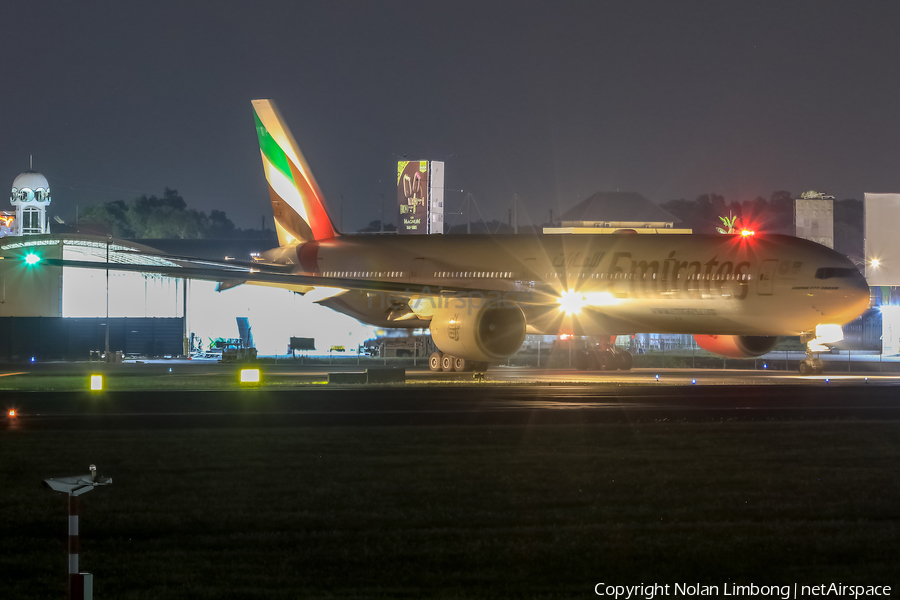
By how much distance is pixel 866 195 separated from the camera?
7519 cm

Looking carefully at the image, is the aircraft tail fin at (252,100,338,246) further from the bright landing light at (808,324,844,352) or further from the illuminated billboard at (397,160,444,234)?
the illuminated billboard at (397,160,444,234)

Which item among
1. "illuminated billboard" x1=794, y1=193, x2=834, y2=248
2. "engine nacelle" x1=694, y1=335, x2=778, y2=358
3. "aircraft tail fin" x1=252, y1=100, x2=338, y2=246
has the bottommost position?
"engine nacelle" x1=694, y1=335, x2=778, y2=358

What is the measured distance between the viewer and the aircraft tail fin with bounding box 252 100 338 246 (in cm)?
3900

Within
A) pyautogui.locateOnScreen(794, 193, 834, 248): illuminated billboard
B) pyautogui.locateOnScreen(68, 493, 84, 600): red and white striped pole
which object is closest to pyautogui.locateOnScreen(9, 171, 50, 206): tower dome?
pyautogui.locateOnScreen(794, 193, 834, 248): illuminated billboard

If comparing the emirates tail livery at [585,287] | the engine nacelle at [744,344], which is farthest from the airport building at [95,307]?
the engine nacelle at [744,344]

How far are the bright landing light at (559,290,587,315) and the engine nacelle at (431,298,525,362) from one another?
207cm

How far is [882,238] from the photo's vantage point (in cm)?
7581

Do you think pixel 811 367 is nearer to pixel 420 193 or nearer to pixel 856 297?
pixel 856 297

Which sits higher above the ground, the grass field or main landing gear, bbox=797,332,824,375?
main landing gear, bbox=797,332,824,375

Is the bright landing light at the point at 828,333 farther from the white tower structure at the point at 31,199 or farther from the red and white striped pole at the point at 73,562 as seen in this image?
the white tower structure at the point at 31,199

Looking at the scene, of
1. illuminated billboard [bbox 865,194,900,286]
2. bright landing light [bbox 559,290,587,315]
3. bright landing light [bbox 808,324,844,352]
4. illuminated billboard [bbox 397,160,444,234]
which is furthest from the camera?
illuminated billboard [bbox 397,160,444,234]

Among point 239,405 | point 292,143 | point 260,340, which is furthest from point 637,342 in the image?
point 239,405

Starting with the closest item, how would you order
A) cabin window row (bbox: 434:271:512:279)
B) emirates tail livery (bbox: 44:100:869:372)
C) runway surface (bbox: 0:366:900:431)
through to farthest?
runway surface (bbox: 0:366:900:431)
emirates tail livery (bbox: 44:100:869:372)
cabin window row (bbox: 434:271:512:279)

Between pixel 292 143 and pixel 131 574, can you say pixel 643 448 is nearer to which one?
pixel 131 574
